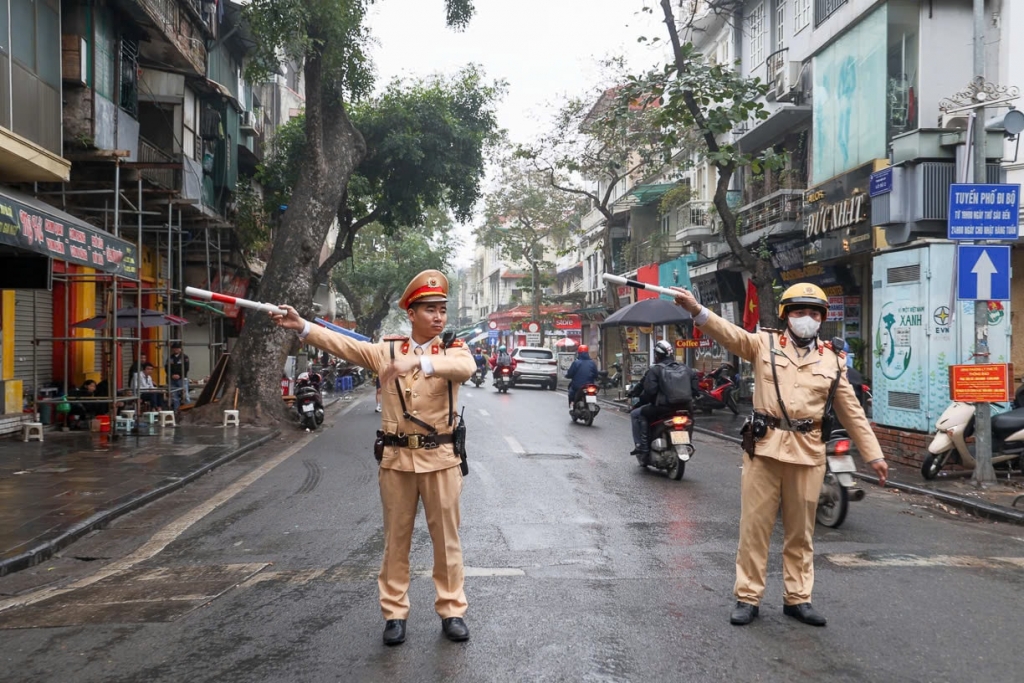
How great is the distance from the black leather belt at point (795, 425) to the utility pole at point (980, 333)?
20.3 feet

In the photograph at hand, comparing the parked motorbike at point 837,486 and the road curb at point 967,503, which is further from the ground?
the parked motorbike at point 837,486

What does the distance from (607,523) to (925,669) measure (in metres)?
3.89

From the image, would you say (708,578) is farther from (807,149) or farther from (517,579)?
(807,149)

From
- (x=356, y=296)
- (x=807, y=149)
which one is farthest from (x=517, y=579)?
(x=356, y=296)

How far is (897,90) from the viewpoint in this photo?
53.4ft

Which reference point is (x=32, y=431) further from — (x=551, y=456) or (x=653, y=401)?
(x=653, y=401)

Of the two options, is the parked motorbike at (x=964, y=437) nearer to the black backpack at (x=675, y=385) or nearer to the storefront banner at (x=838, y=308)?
the black backpack at (x=675, y=385)

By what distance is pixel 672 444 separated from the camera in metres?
10.9

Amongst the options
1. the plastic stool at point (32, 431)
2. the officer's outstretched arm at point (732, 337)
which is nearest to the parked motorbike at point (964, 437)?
the officer's outstretched arm at point (732, 337)

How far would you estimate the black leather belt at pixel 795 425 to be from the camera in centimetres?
522

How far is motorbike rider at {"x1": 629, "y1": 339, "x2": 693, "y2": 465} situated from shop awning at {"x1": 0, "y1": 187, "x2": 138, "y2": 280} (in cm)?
727

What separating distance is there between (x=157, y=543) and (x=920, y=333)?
37.0 feet

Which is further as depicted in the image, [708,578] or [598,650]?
[708,578]

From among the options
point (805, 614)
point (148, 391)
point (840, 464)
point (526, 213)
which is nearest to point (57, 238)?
point (148, 391)
